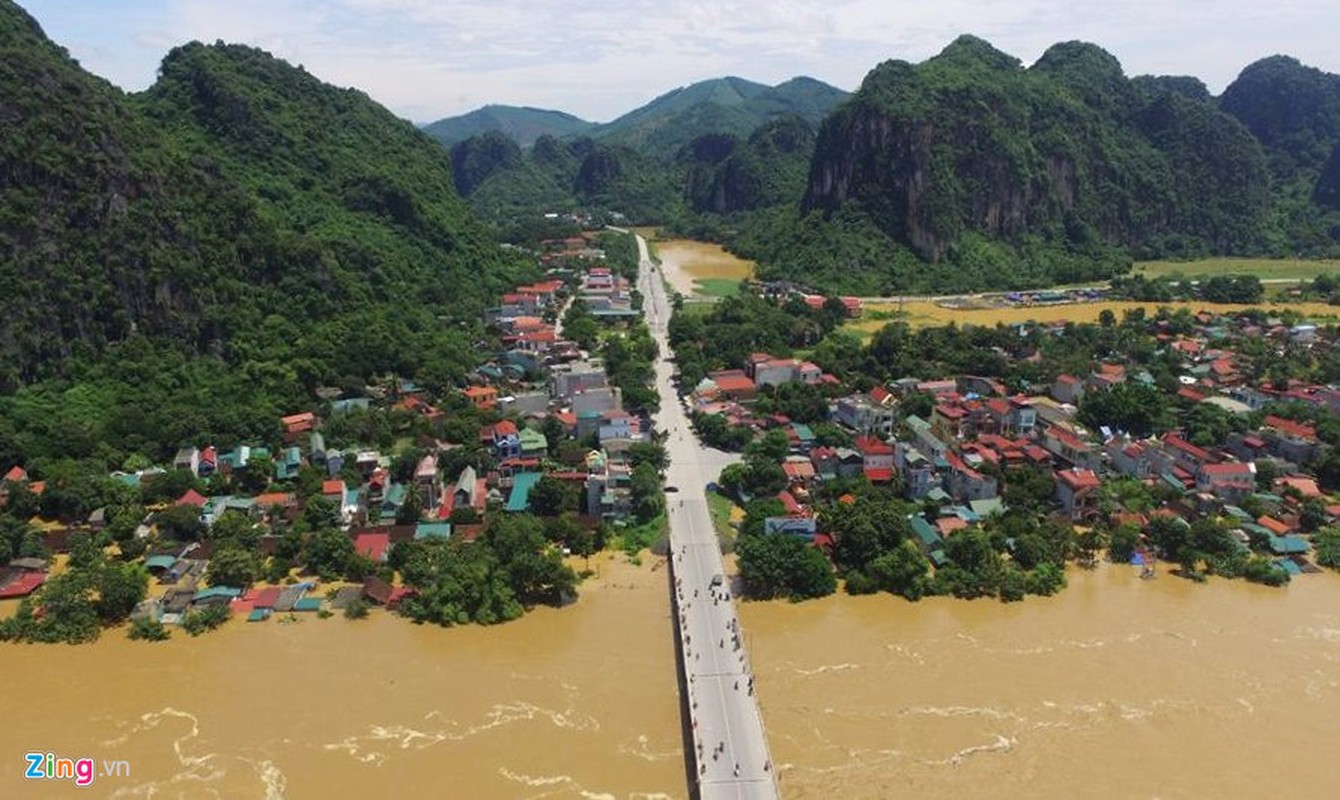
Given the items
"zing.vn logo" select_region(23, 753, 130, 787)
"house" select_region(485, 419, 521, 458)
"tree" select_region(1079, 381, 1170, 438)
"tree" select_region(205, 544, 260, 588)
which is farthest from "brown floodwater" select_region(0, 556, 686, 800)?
"tree" select_region(1079, 381, 1170, 438)

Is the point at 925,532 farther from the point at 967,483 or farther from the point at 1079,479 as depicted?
the point at 1079,479

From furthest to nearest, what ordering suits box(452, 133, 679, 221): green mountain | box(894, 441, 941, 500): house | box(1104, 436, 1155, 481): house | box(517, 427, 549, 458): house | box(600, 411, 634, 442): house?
box(452, 133, 679, 221): green mountain, box(600, 411, 634, 442): house, box(517, 427, 549, 458): house, box(1104, 436, 1155, 481): house, box(894, 441, 941, 500): house

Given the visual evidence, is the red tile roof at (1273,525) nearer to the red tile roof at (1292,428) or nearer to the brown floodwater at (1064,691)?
the brown floodwater at (1064,691)

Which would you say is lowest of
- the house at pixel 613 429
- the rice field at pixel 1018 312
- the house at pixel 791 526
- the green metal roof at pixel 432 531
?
the green metal roof at pixel 432 531

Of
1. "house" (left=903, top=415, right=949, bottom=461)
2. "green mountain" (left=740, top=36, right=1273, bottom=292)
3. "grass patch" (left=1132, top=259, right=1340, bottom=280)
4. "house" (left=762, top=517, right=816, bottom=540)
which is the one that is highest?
"green mountain" (left=740, top=36, right=1273, bottom=292)

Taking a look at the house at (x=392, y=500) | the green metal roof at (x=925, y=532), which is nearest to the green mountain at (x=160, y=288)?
the house at (x=392, y=500)

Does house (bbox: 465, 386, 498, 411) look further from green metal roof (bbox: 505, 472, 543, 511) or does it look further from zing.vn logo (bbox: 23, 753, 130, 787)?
zing.vn logo (bbox: 23, 753, 130, 787)

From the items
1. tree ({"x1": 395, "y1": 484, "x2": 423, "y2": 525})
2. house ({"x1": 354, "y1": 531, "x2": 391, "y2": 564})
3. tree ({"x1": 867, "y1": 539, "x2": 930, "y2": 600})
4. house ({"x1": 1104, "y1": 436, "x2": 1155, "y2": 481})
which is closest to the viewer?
tree ({"x1": 867, "y1": 539, "x2": 930, "y2": 600})

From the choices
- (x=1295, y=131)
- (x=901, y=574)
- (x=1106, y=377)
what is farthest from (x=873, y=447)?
(x=1295, y=131)
